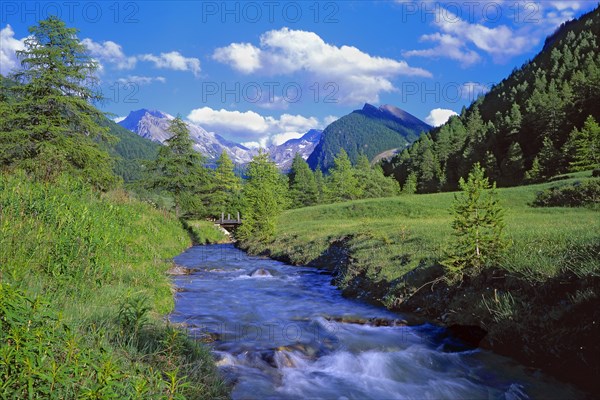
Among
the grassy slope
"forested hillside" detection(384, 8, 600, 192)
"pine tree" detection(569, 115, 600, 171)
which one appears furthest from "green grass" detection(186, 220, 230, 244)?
"forested hillside" detection(384, 8, 600, 192)

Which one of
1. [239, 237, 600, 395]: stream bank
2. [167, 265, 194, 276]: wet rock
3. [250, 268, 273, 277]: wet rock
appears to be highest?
[239, 237, 600, 395]: stream bank

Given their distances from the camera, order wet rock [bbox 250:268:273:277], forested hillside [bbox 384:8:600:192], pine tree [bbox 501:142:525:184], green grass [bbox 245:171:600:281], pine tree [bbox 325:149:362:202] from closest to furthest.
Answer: green grass [bbox 245:171:600:281] → wet rock [bbox 250:268:273:277] → forested hillside [bbox 384:8:600:192] → pine tree [bbox 501:142:525:184] → pine tree [bbox 325:149:362:202]

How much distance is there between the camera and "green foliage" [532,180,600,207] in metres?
28.2

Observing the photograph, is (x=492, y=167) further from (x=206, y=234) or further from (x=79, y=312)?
(x=79, y=312)

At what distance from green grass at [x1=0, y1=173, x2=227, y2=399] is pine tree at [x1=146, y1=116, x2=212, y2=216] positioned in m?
25.4

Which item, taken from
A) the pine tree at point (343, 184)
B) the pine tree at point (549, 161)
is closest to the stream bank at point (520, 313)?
the pine tree at point (549, 161)

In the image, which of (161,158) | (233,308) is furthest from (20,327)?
(161,158)

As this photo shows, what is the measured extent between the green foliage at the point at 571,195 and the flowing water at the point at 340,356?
79.3 feet

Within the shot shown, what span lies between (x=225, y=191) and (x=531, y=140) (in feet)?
219

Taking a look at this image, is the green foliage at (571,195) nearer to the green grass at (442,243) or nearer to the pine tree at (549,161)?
the green grass at (442,243)

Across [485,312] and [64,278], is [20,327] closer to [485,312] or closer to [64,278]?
[64,278]

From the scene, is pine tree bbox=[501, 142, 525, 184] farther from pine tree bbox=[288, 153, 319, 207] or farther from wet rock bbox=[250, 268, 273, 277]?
wet rock bbox=[250, 268, 273, 277]

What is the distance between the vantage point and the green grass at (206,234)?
123ft

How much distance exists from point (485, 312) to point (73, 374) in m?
8.69
